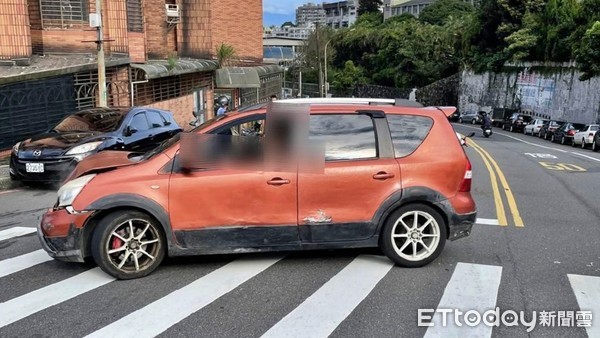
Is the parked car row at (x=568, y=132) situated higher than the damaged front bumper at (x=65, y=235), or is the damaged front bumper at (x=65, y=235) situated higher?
the damaged front bumper at (x=65, y=235)

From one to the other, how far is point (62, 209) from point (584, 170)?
1424 centimetres

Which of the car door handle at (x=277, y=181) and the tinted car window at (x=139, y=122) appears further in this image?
the tinted car window at (x=139, y=122)

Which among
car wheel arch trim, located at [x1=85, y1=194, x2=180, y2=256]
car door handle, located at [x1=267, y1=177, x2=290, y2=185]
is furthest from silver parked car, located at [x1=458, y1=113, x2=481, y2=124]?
car wheel arch trim, located at [x1=85, y1=194, x2=180, y2=256]

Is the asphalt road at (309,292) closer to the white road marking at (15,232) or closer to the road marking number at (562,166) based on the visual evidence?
the white road marking at (15,232)

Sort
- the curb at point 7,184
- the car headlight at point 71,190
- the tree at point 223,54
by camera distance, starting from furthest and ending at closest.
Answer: the tree at point 223,54 < the curb at point 7,184 < the car headlight at point 71,190

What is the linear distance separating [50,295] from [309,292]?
2.31 metres

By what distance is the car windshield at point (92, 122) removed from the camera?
11.0 metres

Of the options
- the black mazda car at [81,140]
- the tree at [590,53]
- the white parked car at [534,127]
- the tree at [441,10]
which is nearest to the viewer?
the black mazda car at [81,140]

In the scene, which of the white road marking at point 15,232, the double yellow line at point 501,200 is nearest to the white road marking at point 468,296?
the double yellow line at point 501,200

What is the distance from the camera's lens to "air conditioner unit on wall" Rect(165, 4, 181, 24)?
26062mm

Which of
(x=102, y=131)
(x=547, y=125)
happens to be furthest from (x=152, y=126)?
(x=547, y=125)

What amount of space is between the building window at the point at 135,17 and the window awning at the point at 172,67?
1307 millimetres

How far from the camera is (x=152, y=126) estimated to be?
39.5ft

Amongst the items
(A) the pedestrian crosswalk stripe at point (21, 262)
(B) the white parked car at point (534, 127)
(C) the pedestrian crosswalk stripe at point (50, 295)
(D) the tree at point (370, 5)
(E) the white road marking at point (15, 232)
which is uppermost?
(D) the tree at point (370, 5)
